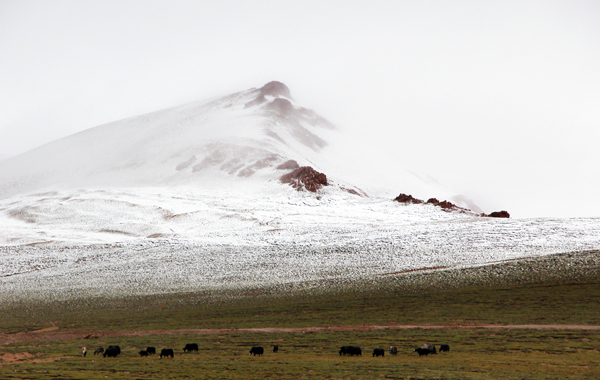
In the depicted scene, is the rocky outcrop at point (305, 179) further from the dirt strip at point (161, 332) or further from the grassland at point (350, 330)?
the dirt strip at point (161, 332)

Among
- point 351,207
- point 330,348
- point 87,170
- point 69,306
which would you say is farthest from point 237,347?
point 87,170

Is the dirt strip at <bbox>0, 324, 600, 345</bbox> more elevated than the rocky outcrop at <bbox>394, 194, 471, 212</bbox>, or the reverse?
the rocky outcrop at <bbox>394, 194, 471, 212</bbox>

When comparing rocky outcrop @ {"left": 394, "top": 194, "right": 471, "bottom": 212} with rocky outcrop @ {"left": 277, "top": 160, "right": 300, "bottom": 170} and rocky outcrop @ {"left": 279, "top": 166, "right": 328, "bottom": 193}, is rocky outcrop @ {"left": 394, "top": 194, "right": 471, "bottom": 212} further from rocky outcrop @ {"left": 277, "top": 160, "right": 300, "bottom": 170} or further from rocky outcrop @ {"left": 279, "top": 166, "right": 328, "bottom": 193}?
rocky outcrop @ {"left": 277, "top": 160, "right": 300, "bottom": 170}

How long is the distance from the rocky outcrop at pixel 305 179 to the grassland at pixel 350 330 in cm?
9113

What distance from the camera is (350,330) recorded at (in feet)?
102

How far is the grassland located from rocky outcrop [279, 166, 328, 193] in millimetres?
91126

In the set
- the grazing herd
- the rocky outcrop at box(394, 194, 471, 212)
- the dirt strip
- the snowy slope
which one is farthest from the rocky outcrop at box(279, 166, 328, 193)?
the grazing herd

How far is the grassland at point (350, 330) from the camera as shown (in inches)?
813

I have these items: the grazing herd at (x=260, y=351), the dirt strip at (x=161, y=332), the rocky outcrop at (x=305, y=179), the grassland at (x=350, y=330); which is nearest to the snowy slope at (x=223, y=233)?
the rocky outcrop at (x=305, y=179)

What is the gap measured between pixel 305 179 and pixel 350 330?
113 meters

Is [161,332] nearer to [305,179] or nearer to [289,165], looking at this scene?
[305,179]

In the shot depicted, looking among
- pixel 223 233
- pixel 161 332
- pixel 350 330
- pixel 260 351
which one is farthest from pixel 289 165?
pixel 260 351

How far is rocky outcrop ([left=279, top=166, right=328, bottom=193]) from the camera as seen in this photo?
139250mm

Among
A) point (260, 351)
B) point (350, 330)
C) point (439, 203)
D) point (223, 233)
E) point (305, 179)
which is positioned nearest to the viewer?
point (260, 351)
